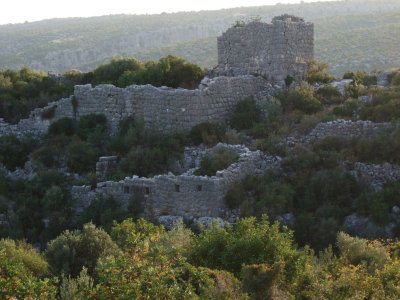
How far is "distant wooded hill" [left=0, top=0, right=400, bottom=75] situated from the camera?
4591cm

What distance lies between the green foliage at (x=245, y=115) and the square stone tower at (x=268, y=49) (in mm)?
1659

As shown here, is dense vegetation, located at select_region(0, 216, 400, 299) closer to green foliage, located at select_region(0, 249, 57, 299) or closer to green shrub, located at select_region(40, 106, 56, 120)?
green foliage, located at select_region(0, 249, 57, 299)

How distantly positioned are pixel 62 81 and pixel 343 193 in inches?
489

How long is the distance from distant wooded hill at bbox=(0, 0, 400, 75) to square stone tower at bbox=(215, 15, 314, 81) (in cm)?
2040

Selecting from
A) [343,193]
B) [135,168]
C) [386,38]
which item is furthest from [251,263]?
[386,38]

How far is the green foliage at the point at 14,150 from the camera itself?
19.2 metres

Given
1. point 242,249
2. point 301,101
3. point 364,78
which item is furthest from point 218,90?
point 242,249

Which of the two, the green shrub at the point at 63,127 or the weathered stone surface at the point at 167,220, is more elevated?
the green shrub at the point at 63,127

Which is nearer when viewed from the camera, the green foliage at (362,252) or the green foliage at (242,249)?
the green foliage at (242,249)

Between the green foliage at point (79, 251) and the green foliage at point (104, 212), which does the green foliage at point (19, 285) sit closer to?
the green foliage at point (79, 251)

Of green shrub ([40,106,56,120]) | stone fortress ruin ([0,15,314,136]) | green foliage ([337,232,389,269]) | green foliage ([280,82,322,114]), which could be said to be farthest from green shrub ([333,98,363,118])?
green shrub ([40,106,56,120])

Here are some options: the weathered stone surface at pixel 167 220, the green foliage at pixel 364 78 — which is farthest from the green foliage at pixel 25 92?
the green foliage at pixel 364 78

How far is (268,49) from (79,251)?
401 inches

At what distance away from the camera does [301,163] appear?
15.2 m
